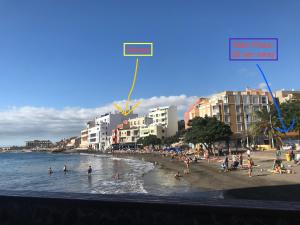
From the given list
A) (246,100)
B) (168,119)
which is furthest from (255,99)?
(168,119)

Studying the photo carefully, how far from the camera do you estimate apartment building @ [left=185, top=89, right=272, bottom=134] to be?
97.0 meters

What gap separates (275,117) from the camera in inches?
3046

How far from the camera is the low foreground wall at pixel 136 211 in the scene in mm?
4715

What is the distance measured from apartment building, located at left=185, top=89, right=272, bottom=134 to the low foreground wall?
92505 millimetres

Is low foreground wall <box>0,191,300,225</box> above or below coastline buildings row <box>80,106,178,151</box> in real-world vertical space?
below

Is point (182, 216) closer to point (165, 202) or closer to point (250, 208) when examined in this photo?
point (165, 202)

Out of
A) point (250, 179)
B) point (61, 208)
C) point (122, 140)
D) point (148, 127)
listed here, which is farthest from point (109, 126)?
point (61, 208)

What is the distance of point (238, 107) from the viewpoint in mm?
98562

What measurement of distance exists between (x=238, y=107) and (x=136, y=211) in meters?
97.6

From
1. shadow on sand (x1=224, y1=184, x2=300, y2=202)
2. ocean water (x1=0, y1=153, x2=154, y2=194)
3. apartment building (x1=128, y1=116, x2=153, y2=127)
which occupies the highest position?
apartment building (x1=128, y1=116, x2=153, y2=127)

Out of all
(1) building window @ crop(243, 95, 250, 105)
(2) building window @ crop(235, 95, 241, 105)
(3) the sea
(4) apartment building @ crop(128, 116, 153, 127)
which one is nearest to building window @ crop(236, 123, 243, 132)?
(2) building window @ crop(235, 95, 241, 105)

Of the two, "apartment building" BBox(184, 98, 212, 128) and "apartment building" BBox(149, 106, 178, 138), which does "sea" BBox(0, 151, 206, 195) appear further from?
"apartment building" BBox(149, 106, 178, 138)

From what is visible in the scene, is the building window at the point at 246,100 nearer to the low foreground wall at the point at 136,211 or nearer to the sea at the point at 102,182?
the sea at the point at 102,182

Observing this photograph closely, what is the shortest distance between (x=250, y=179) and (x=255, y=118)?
73940mm
